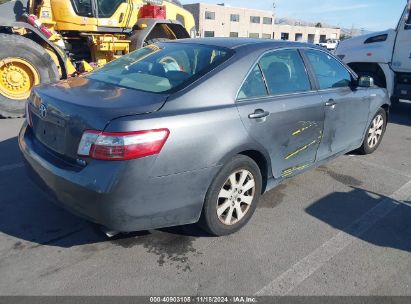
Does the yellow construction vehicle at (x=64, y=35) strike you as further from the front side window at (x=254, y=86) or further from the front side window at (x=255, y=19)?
the front side window at (x=255, y=19)

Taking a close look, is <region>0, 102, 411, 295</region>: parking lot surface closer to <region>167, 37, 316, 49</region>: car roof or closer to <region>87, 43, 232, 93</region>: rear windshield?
<region>87, 43, 232, 93</region>: rear windshield

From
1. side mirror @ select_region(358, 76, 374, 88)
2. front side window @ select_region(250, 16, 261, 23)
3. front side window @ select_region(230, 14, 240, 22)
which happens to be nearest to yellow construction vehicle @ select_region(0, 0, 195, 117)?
side mirror @ select_region(358, 76, 374, 88)

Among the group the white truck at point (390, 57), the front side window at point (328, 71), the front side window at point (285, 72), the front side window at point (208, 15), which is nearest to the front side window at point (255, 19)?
the front side window at point (208, 15)

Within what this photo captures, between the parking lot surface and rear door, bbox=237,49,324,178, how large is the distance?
0.55 metres

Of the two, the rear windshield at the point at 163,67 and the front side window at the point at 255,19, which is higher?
the front side window at the point at 255,19

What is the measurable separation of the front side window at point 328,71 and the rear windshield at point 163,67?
4.05 ft

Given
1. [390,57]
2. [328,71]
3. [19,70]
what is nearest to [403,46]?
[390,57]

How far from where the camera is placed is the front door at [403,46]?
7.39 metres

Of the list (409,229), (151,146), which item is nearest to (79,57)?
(151,146)

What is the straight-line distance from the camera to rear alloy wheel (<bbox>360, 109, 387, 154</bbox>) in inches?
200

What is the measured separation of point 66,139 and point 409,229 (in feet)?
10.1

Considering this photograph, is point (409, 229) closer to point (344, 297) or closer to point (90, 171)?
point (344, 297)

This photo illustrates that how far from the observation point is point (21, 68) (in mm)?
6758

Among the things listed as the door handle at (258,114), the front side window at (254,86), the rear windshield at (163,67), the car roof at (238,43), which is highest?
the car roof at (238,43)
